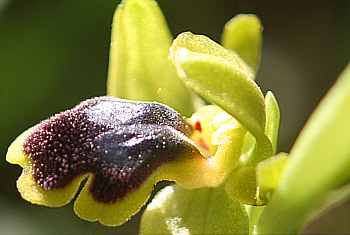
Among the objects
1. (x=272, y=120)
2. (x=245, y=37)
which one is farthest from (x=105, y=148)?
(x=245, y=37)

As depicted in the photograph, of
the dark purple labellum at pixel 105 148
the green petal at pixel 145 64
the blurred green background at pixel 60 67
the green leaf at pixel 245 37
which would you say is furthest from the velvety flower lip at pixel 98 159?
the blurred green background at pixel 60 67

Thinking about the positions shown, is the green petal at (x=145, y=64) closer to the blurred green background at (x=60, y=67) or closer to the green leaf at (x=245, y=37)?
the green leaf at (x=245, y=37)

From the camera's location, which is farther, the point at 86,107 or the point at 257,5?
the point at 257,5

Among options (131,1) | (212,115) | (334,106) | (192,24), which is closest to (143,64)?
(131,1)

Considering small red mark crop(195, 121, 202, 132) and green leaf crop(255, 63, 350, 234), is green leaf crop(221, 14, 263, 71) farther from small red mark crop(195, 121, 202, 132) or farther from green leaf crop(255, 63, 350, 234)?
green leaf crop(255, 63, 350, 234)

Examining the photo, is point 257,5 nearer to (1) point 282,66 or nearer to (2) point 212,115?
(1) point 282,66

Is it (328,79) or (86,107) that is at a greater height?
(86,107)
